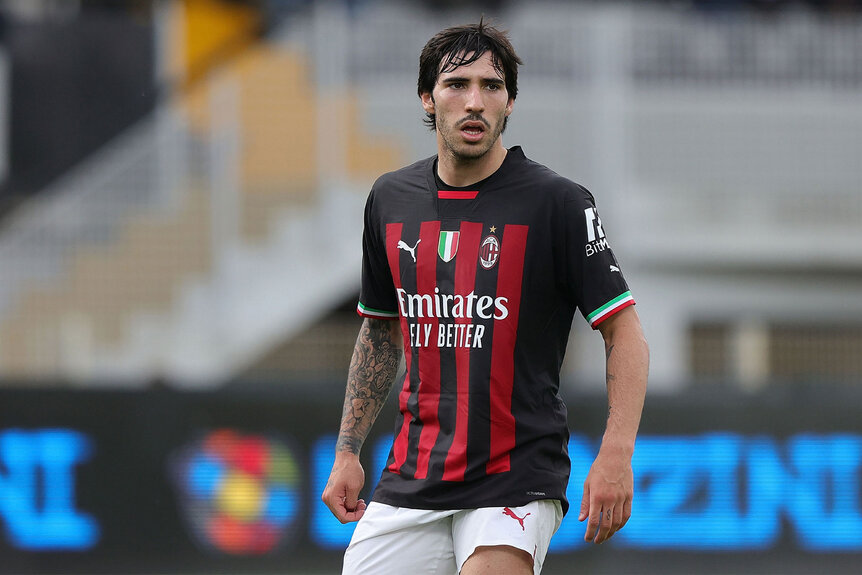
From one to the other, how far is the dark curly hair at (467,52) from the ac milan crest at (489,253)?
37cm

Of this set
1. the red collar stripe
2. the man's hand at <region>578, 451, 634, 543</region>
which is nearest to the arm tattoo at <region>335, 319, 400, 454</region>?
the red collar stripe

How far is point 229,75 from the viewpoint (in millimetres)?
14797

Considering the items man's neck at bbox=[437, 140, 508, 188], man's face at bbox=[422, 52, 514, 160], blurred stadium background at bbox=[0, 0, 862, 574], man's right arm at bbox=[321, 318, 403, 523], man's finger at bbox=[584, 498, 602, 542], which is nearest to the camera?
man's finger at bbox=[584, 498, 602, 542]

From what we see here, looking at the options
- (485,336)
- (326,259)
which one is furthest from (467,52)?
(326,259)

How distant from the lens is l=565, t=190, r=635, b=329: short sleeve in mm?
4316

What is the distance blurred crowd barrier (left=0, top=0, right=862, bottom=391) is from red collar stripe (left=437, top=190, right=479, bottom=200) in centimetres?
914

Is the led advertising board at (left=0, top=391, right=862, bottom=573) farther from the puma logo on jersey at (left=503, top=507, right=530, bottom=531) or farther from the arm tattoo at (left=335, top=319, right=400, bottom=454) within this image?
the puma logo on jersey at (left=503, top=507, right=530, bottom=531)

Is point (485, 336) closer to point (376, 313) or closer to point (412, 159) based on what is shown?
point (376, 313)

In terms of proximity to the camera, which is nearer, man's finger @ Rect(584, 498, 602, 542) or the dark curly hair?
man's finger @ Rect(584, 498, 602, 542)

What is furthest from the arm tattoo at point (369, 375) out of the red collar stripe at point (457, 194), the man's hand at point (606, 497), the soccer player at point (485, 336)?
the man's hand at point (606, 497)

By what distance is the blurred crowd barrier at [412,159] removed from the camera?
13.9 meters

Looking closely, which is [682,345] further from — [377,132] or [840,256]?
[377,132]

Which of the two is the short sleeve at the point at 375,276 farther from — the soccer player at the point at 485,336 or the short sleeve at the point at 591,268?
the short sleeve at the point at 591,268

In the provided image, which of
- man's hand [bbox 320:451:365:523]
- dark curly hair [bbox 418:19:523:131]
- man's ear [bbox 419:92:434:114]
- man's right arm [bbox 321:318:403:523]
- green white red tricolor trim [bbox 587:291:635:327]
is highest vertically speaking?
dark curly hair [bbox 418:19:523:131]
